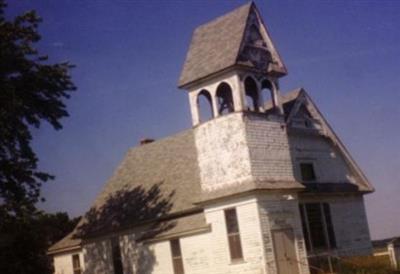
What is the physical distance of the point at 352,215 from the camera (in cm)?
3197

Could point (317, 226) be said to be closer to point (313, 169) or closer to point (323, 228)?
point (323, 228)

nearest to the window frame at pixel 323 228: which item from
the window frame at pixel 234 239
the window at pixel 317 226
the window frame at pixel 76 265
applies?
the window at pixel 317 226

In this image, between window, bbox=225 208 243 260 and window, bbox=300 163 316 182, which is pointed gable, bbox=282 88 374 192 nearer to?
window, bbox=300 163 316 182

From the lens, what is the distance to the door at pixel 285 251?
25.8 meters

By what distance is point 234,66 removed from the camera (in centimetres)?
2680

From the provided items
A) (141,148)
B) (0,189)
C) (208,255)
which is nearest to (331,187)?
(208,255)

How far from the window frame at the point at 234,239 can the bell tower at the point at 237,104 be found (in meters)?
1.24

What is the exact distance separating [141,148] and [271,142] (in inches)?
511

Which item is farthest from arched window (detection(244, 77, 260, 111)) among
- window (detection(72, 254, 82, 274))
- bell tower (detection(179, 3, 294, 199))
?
window (detection(72, 254, 82, 274))

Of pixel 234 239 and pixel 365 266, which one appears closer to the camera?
pixel 365 266

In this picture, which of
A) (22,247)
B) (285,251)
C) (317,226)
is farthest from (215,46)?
(22,247)

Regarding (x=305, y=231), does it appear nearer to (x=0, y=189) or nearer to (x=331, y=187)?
(x=331, y=187)

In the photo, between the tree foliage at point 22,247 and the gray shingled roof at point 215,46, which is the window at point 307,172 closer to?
the gray shingled roof at point 215,46

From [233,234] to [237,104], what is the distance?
5640 mm
